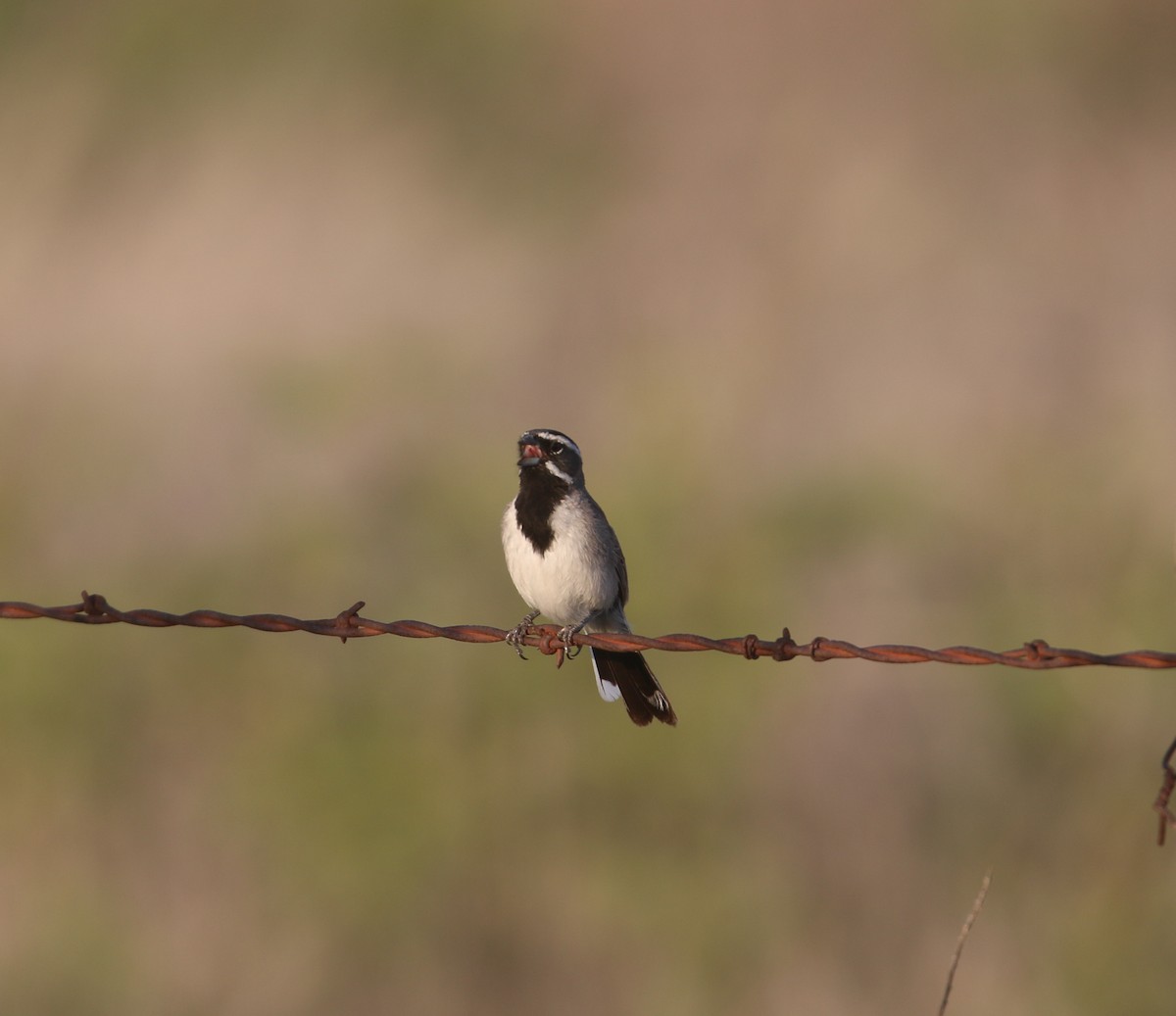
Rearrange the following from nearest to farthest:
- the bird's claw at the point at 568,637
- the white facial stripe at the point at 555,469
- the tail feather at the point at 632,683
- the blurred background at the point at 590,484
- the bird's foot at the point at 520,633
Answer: the bird's claw at the point at 568,637, the bird's foot at the point at 520,633, the tail feather at the point at 632,683, the white facial stripe at the point at 555,469, the blurred background at the point at 590,484

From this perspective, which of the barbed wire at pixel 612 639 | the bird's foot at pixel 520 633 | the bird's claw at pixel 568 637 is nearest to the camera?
the barbed wire at pixel 612 639

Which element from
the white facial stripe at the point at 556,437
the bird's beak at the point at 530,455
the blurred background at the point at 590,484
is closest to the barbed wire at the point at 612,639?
the bird's beak at the point at 530,455

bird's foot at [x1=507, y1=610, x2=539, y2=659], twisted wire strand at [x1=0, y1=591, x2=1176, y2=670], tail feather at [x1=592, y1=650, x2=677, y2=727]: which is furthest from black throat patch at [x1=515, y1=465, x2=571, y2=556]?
twisted wire strand at [x1=0, y1=591, x2=1176, y2=670]

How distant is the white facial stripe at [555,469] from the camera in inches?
306

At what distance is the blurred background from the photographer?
8.60 m

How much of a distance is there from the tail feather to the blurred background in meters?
1.46

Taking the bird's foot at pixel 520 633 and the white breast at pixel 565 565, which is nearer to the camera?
the bird's foot at pixel 520 633

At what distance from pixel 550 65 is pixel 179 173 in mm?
4987

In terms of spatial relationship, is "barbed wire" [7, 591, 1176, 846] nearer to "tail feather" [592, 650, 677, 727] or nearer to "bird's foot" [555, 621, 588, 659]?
"bird's foot" [555, 621, 588, 659]

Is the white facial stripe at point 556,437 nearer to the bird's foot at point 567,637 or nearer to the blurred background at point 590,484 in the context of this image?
the bird's foot at point 567,637

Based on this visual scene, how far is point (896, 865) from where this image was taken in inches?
346

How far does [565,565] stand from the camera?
7.63m

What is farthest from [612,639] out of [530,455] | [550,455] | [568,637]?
[550,455]

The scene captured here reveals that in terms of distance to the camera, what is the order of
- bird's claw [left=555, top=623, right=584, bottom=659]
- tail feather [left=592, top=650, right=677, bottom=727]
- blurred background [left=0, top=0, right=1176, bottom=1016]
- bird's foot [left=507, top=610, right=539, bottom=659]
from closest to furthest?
bird's claw [left=555, top=623, right=584, bottom=659] → bird's foot [left=507, top=610, right=539, bottom=659] → tail feather [left=592, top=650, right=677, bottom=727] → blurred background [left=0, top=0, right=1176, bottom=1016]
